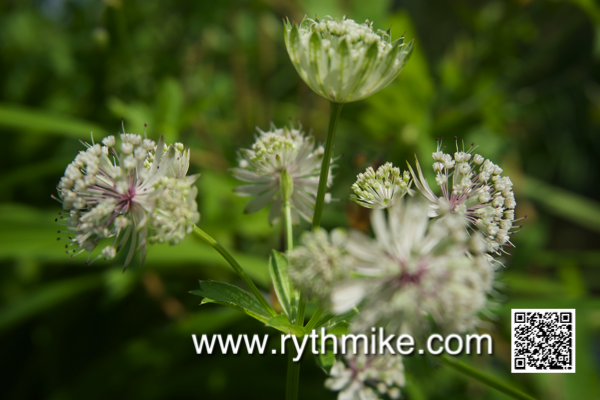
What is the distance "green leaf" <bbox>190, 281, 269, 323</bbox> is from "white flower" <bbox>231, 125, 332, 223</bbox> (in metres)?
0.20

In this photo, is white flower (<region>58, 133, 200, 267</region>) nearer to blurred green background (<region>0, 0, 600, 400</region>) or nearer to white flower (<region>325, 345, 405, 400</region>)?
white flower (<region>325, 345, 405, 400</region>)

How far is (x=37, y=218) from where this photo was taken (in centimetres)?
148

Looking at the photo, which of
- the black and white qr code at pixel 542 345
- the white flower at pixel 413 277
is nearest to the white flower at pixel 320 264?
the white flower at pixel 413 277

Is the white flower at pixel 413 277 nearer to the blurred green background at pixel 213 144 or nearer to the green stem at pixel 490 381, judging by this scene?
the green stem at pixel 490 381

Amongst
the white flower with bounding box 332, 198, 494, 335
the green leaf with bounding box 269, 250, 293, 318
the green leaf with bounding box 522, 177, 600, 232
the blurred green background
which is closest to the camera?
the white flower with bounding box 332, 198, 494, 335

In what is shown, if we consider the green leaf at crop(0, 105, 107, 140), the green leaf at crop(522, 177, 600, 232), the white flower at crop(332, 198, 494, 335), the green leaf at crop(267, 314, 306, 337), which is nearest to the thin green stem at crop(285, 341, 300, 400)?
the green leaf at crop(267, 314, 306, 337)

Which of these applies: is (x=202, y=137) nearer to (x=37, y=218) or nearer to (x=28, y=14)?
(x=37, y=218)

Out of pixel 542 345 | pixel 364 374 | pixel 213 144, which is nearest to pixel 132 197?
pixel 364 374

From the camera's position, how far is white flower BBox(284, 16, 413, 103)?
615mm

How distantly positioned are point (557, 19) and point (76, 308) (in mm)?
2818

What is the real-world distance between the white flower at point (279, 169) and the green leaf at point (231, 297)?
0.66 feet

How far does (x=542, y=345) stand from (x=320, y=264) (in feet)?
1.83

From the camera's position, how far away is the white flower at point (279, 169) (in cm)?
76

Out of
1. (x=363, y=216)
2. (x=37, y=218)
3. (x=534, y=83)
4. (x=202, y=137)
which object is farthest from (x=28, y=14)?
(x=534, y=83)
